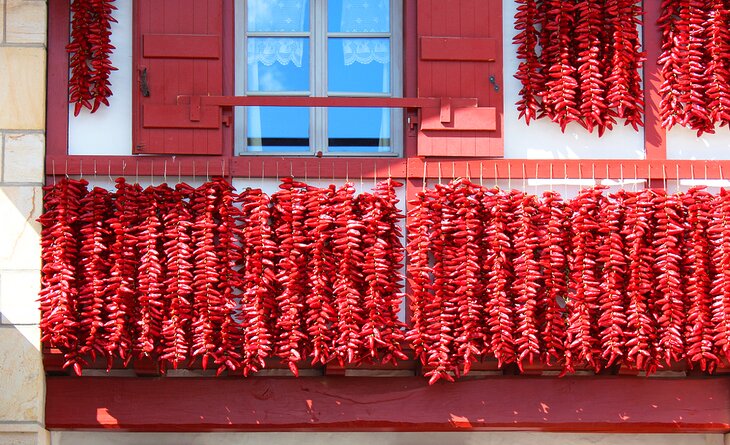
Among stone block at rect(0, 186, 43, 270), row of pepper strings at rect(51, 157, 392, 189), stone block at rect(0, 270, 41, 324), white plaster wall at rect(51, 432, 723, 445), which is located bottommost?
white plaster wall at rect(51, 432, 723, 445)

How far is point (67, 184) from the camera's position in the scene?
914 centimetres

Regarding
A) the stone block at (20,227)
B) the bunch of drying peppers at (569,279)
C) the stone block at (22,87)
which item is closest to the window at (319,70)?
the bunch of drying peppers at (569,279)

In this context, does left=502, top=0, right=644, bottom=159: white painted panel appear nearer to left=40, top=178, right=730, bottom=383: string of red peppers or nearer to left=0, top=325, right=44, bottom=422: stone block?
left=40, top=178, right=730, bottom=383: string of red peppers

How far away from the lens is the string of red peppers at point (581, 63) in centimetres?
948

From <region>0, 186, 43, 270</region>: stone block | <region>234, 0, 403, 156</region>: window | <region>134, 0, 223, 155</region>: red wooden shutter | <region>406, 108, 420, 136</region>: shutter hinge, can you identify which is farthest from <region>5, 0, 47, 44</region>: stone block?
<region>406, 108, 420, 136</region>: shutter hinge

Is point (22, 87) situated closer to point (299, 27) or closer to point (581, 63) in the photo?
point (299, 27)

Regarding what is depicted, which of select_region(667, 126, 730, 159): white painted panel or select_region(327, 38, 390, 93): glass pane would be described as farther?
select_region(327, 38, 390, 93): glass pane

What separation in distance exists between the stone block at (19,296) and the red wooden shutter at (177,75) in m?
1.15

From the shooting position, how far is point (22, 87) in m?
9.37

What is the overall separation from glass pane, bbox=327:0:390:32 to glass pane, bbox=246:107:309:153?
2.43 ft

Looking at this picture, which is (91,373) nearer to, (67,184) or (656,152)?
(67,184)

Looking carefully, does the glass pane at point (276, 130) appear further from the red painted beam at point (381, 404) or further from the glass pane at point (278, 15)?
the red painted beam at point (381, 404)

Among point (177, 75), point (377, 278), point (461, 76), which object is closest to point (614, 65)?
point (461, 76)

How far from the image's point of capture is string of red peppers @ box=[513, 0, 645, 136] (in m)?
9.48
